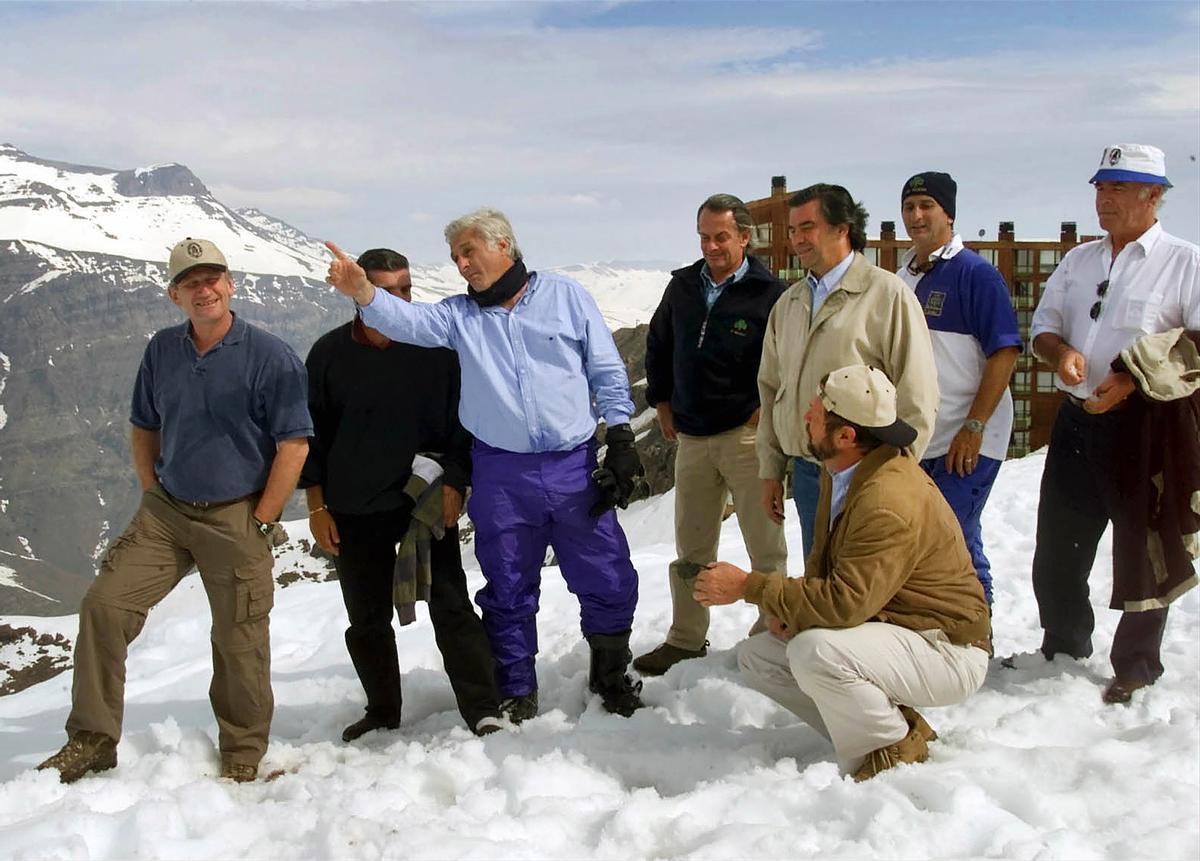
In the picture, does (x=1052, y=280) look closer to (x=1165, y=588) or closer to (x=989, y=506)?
(x=1165, y=588)

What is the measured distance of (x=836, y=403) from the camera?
158 inches

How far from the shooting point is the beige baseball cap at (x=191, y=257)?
4.55 meters

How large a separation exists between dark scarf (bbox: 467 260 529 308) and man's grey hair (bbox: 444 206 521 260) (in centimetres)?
15

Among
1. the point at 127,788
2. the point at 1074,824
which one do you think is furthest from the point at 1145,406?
the point at 127,788

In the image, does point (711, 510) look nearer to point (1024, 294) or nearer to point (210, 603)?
point (210, 603)

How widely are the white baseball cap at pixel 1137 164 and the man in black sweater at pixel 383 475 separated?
139 inches

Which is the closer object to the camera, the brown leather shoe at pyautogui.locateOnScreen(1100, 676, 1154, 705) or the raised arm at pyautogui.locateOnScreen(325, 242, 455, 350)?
the raised arm at pyautogui.locateOnScreen(325, 242, 455, 350)

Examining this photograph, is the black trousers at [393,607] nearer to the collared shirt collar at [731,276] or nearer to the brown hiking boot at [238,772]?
the brown hiking boot at [238,772]

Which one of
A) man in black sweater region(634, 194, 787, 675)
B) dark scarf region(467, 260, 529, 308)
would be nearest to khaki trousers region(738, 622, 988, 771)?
man in black sweater region(634, 194, 787, 675)

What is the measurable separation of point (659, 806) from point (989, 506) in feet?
24.6

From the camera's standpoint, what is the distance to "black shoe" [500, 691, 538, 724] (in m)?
5.41

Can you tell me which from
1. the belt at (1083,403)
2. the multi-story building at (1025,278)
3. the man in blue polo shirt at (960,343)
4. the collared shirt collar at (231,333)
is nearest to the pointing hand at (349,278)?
the collared shirt collar at (231,333)

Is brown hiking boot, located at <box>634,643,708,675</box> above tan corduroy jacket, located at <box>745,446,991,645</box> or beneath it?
beneath

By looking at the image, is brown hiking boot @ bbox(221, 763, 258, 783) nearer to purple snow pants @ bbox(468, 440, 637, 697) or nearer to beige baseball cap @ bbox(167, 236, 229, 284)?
purple snow pants @ bbox(468, 440, 637, 697)
